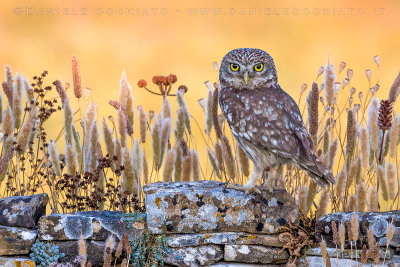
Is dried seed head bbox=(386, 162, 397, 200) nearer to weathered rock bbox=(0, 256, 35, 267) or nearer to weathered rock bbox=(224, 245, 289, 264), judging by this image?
weathered rock bbox=(224, 245, 289, 264)

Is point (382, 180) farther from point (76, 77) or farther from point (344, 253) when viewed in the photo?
point (76, 77)

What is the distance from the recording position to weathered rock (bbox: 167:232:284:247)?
4453mm

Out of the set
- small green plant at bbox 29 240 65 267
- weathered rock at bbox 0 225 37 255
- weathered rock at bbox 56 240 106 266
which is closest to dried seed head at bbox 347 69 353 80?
A: weathered rock at bbox 56 240 106 266

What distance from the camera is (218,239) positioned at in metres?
4.46

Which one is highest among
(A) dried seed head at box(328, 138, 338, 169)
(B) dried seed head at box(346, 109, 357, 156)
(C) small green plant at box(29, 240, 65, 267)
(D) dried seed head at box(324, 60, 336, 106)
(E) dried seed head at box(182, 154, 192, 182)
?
(D) dried seed head at box(324, 60, 336, 106)

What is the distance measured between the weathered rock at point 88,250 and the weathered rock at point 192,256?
0.49 metres

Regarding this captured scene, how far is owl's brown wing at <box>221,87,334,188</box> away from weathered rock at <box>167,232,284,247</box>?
0.61m

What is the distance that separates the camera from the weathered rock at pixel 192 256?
4457mm

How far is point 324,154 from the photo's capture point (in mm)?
5164

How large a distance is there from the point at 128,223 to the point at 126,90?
3.88 ft

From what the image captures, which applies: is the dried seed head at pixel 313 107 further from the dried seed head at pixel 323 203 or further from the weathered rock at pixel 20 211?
the weathered rock at pixel 20 211

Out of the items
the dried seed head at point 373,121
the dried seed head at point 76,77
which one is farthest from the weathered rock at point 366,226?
the dried seed head at point 76,77

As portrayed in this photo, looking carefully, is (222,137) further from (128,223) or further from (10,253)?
(10,253)

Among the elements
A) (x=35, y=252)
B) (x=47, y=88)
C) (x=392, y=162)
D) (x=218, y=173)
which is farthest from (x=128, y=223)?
(x=392, y=162)
